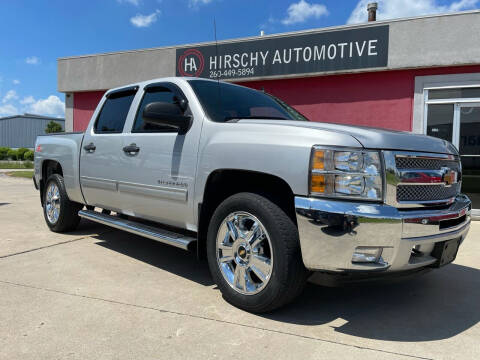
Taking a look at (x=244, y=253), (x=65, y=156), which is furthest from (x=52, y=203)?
(x=244, y=253)

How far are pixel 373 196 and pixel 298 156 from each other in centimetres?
54

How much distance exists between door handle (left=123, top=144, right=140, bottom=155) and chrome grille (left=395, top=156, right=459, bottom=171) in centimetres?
242

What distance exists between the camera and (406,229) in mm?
2535

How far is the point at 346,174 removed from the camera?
257 centimetres

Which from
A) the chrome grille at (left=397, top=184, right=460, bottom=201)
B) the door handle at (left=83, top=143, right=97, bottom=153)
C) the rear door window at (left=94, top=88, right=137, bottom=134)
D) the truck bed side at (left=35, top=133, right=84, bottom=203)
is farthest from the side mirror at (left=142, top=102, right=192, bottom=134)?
the truck bed side at (left=35, top=133, right=84, bottom=203)

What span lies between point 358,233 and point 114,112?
3.33 metres

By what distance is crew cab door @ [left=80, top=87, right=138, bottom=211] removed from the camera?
435cm

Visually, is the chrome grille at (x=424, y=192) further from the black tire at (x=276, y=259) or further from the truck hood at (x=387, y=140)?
the black tire at (x=276, y=259)

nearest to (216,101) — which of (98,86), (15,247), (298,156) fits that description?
(298,156)

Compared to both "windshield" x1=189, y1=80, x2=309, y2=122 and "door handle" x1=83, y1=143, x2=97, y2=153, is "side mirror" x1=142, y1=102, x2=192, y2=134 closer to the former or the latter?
"windshield" x1=189, y1=80, x2=309, y2=122

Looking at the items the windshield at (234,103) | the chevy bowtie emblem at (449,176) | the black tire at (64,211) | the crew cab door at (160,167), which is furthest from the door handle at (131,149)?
the chevy bowtie emblem at (449,176)

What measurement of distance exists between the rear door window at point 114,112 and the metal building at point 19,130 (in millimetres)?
74472

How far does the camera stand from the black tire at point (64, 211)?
5418 mm

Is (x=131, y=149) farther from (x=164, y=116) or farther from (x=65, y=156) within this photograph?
(x=65, y=156)
